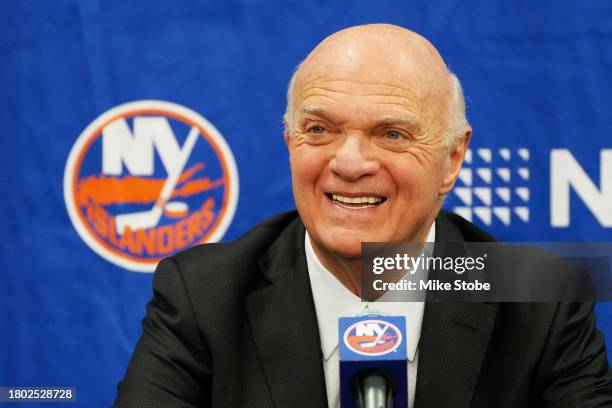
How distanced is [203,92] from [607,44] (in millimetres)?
1065

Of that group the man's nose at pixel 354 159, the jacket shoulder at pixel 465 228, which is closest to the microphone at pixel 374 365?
the man's nose at pixel 354 159

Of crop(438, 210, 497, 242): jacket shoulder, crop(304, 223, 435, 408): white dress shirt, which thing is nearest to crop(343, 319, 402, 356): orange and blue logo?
crop(304, 223, 435, 408): white dress shirt

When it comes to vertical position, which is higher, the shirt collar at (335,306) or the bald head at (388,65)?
the bald head at (388,65)

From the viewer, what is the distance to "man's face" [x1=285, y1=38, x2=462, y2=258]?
1433 mm

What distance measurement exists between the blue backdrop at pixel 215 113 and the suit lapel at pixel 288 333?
567 mm

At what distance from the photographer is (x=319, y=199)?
4.92 ft

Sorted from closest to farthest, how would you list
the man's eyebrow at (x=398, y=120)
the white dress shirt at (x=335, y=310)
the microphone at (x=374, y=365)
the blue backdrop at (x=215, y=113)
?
the microphone at (x=374, y=365) → the man's eyebrow at (x=398, y=120) → the white dress shirt at (x=335, y=310) → the blue backdrop at (x=215, y=113)

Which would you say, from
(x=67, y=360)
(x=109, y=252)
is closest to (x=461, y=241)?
(x=109, y=252)

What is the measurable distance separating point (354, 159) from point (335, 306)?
355mm

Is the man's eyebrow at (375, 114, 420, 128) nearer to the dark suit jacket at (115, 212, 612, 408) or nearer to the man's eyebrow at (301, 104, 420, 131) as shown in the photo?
the man's eyebrow at (301, 104, 420, 131)

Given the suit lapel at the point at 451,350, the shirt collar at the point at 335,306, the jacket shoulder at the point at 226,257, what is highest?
the jacket shoulder at the point at 226,257

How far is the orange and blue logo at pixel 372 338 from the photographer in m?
1.00

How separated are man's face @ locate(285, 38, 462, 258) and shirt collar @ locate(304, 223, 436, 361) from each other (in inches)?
4.8

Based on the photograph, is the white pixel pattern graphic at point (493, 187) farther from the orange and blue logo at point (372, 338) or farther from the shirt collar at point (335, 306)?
the orange and blue logo at point (372, 338)
